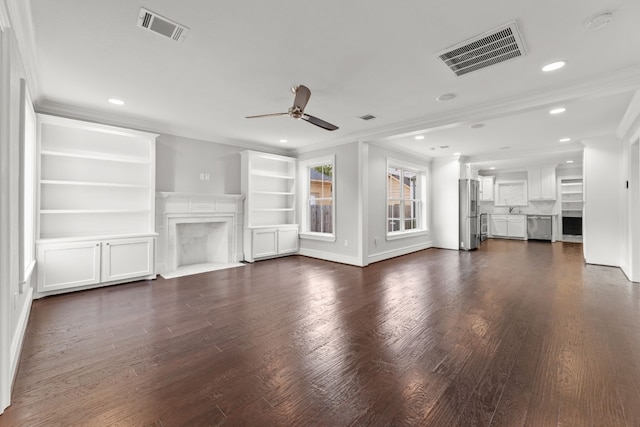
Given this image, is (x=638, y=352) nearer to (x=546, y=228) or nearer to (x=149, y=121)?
(x=149, y=121)

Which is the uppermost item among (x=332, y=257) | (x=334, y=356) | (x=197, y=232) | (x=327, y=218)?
(x=327, y=218)

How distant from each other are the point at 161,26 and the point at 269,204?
4.57m

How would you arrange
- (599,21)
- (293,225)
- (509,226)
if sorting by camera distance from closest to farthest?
(599,21) → (293,225) → (509,226)

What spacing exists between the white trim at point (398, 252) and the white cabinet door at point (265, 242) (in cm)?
205

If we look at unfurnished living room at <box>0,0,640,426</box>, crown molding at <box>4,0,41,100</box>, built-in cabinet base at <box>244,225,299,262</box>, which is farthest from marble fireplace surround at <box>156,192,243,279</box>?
crown molding at <box>4,0,41,100</box>

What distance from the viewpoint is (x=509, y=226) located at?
9.91 metres

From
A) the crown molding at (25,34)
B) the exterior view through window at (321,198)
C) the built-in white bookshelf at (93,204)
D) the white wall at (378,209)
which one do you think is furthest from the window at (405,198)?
the crown molding at (25,34)

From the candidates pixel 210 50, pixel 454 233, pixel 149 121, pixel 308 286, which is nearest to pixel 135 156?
pixel 149 121

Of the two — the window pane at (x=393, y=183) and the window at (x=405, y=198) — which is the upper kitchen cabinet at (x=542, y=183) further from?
the window pane at (x=393, y=183)

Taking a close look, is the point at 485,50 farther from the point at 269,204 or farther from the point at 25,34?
the point at 269,204

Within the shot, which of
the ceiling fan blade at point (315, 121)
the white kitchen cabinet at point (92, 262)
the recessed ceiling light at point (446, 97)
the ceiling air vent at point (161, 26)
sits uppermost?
the recessed ceiling light at point (446, 97)

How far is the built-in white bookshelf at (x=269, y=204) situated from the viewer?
5.93 m

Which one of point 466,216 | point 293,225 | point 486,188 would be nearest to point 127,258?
point 293,225

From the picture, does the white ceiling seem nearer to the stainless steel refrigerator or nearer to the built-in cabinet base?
the built-in cabinet base
